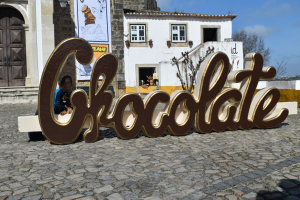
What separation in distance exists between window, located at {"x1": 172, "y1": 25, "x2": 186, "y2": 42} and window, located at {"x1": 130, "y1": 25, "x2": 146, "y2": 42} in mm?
2255

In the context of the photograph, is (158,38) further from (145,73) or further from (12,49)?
(12,49)

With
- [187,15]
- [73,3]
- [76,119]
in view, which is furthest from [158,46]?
[76,119]

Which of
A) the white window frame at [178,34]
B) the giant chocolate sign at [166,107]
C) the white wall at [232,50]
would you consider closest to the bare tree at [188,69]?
the white wall at [232,50]

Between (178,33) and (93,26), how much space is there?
21.2 feet

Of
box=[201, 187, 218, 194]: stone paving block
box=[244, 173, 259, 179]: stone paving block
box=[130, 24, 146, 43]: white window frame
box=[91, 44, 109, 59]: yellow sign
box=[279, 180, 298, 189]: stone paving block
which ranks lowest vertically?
box=[201, 187, 218, 194]: stone paving block

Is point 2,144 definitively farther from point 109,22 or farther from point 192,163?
point 109,22

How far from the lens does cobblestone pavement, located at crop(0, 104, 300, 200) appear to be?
2.95 meters

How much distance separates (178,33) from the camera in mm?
21031

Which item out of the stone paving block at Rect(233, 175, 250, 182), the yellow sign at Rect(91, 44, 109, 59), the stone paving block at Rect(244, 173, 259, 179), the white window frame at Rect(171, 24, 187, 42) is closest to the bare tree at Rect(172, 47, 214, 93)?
the white window frame at Rect(171, 24, 187, 42)

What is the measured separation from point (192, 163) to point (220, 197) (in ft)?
3.74

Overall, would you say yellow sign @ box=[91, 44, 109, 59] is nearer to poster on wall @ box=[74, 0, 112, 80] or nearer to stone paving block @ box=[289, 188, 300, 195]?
poster on wall @ box=[74, 0, 112, 80]

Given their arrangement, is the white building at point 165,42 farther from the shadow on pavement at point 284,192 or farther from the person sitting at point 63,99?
the shadow on pavement at point 284,192

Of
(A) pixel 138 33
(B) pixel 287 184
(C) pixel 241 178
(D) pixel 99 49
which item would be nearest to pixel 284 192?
(B) pixel 287 184

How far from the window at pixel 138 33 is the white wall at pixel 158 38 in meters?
0.31
